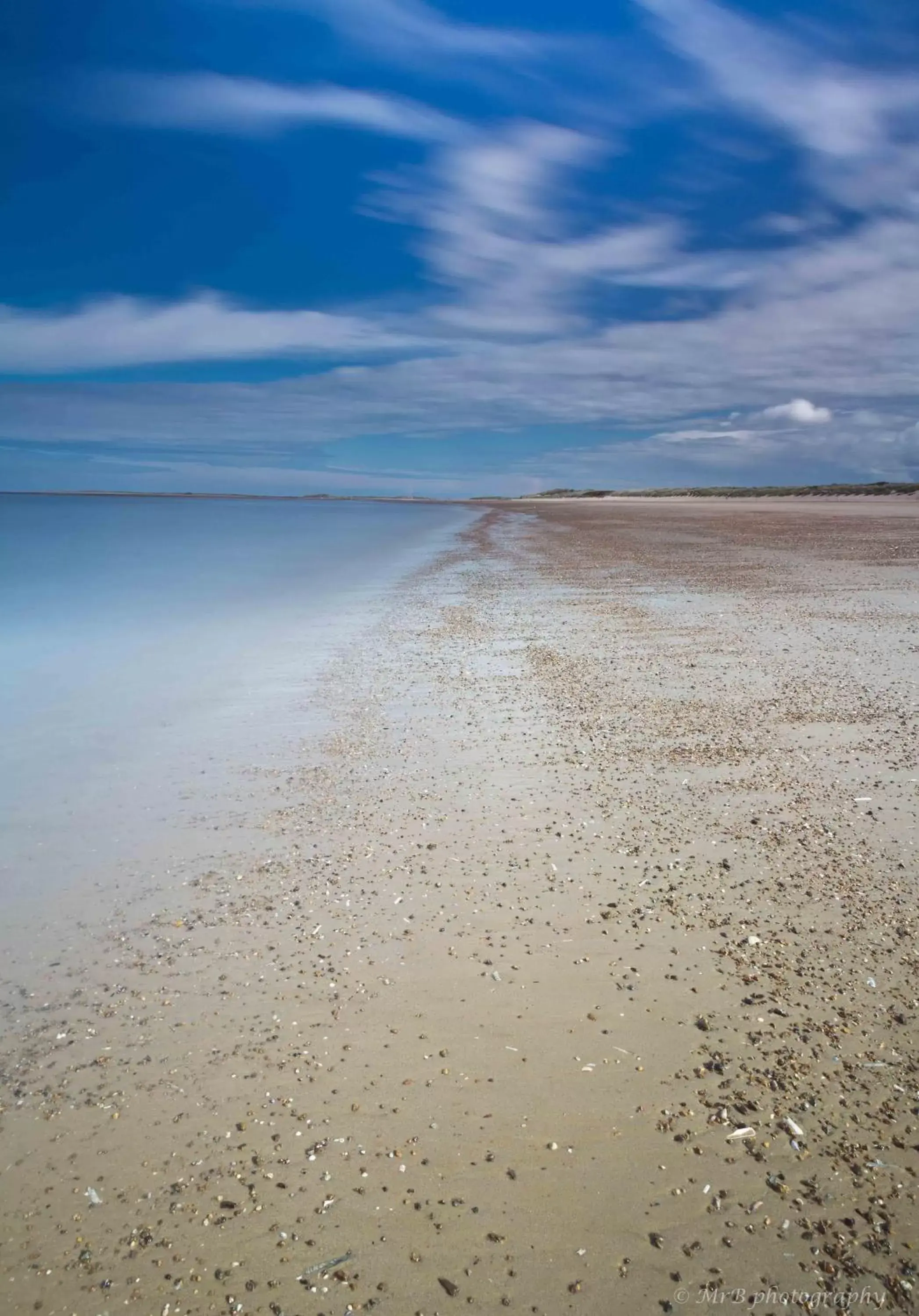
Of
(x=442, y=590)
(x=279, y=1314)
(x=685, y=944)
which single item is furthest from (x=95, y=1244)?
(x=442, y=590)

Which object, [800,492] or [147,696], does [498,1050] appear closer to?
[147,696]

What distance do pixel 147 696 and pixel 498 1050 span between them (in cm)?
726

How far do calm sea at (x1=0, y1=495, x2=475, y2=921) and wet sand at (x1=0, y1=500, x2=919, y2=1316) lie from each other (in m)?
0.69

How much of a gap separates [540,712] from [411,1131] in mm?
5421

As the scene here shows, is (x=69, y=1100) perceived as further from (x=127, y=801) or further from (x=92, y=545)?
(x=92, y=545)

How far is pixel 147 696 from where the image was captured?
9.41 meters

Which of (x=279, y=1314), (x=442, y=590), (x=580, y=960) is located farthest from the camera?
(x=442, y=590)

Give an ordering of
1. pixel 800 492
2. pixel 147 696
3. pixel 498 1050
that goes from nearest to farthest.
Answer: pixel 498 1050 < pixel 147 696 < pixel 800 492

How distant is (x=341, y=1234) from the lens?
2566mm

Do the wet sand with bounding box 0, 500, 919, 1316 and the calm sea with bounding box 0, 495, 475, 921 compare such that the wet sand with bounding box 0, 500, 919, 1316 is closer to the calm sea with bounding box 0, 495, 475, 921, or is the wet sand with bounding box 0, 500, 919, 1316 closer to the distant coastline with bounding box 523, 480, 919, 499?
the calm sea with bounding box 0, 495, 475, 921

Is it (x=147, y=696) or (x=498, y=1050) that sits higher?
(x=147, y=696)

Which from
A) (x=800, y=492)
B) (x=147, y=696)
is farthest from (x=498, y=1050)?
(x=800, y=492)

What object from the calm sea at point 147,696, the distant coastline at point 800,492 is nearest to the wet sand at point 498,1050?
the calm sea at point 147,696

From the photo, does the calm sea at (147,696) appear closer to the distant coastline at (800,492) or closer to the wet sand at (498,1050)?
the wet sand at (498,1050)
